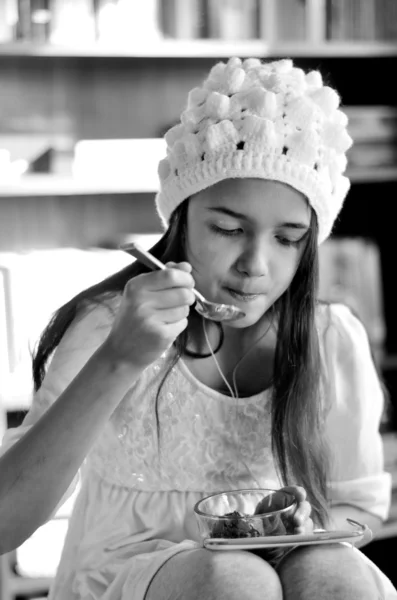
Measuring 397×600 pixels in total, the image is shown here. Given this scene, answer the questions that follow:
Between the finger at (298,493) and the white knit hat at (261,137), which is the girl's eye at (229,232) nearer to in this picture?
the white knit hat at (261,137)

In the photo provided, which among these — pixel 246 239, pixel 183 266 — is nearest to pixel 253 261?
pixel 246 239

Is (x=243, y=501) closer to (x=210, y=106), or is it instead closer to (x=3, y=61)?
(x=210, y=106)

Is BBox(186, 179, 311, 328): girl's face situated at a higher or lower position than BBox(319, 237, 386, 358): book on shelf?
A: higher

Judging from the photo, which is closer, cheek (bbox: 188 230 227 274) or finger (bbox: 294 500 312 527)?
finger (bbox: 294 500 312 527)

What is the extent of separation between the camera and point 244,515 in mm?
1008

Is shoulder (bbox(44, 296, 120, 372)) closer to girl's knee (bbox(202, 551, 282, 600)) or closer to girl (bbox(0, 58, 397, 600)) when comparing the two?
girl (bbox(0, 58, 397, 600))

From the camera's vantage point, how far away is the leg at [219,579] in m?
0.96

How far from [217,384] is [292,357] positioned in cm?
12

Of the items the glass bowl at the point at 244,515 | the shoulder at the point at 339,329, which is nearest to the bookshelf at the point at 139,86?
the shoulder at the point at 339,329

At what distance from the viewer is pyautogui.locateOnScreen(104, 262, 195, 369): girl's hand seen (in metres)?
0.98

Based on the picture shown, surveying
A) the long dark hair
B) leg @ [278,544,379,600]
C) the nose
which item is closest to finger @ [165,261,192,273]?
the nose

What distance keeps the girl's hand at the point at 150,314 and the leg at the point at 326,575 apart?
29 centimetres

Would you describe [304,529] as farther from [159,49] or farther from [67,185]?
[159,49]

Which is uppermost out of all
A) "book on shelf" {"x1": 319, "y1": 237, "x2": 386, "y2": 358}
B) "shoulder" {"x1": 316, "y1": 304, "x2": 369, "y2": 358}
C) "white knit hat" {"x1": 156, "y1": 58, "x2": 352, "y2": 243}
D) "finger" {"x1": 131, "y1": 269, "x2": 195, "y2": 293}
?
"white knit hat" {"x1": 156, "y1": 58, "x2": 352, "y2": 243}
